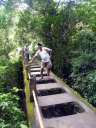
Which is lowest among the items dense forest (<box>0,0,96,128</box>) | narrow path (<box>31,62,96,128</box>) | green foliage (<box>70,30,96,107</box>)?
narrow path (<box>31,62,96,128</box>)

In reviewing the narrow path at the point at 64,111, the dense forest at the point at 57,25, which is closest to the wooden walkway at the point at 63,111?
the narrow path at the point at 64,111

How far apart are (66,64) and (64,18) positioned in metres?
3.94

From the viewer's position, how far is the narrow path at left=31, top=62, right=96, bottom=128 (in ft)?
8.98

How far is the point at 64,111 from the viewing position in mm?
3764

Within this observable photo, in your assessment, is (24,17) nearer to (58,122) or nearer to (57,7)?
(57,7)

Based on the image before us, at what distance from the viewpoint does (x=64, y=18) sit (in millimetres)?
9070

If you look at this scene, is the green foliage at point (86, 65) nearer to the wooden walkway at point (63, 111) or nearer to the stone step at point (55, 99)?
the wooden walkway at point (63, 111)

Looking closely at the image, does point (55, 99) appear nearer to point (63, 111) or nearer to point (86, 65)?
point (63, 111)

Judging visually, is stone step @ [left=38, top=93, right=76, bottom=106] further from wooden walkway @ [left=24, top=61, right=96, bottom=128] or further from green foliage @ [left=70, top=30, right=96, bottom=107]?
green foliage @ [left=70, top=30, right=96, bottom=107]

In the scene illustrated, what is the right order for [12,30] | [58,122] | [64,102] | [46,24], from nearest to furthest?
[58,122] < [64,102] < [46,24] < [12,30]

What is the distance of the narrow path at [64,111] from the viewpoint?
274 cm

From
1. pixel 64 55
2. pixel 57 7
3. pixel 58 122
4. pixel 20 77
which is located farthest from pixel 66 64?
pixel 58 122

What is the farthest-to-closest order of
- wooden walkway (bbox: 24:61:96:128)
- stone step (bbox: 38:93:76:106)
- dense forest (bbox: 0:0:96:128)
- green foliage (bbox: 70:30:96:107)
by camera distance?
dense forest (bbox: 0:0:96:128), green foliage (bbox: 70:30:96:107), stone step (bbox: 38:93:76:106), wooden walkway (bbox: 24:61:96:128)

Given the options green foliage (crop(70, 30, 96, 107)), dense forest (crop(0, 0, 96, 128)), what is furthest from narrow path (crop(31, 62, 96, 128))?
dense forest (crop(0, 0, 96, 128))
